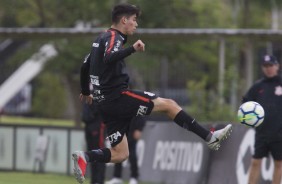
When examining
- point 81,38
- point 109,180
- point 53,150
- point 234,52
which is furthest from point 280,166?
point 234,52

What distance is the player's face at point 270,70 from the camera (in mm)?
13250

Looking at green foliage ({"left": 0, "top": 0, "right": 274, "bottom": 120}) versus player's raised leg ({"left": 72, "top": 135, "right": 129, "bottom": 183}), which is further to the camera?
green foliage ({"left": 0, "top": 0, "right": 274, "bottom": 120})

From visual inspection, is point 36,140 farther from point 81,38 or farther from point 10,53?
point 10,53

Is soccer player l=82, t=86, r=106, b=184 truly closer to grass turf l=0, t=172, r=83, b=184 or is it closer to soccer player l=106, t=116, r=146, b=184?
soccer player l=106, t=116, r=146, b=184

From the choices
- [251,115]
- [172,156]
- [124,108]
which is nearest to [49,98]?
[172,156]

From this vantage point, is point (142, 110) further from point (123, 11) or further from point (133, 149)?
point (133, 149)

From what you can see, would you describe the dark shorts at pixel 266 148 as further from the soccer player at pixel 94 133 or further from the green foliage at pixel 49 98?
the green foliage at pixel 49 98

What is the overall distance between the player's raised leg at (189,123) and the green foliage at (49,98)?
3244cm

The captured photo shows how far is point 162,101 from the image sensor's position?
11094 mm

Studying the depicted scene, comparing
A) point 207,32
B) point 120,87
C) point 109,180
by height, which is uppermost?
point 207,32

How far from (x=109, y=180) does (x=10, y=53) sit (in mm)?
15197

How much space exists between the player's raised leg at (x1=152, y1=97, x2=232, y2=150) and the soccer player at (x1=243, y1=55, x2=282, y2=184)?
234cm

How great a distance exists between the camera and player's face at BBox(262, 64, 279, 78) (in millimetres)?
13250

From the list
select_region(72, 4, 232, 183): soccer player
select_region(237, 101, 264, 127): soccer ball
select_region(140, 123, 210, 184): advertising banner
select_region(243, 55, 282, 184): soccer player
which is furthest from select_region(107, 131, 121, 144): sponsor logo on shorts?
select_region(140, 123, 210, 184): advertising banner
